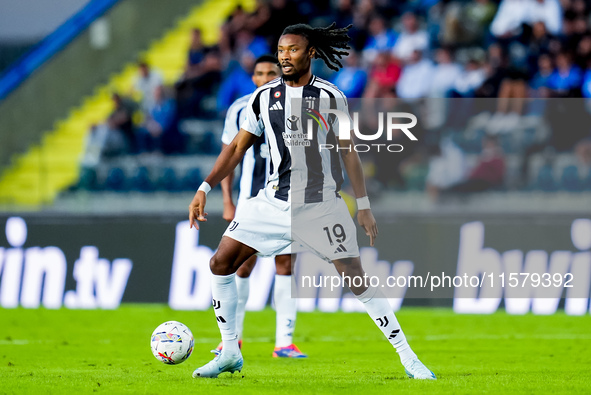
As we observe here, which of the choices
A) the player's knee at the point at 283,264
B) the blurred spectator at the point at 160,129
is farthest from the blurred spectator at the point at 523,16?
the player's knee at the point at 283,264

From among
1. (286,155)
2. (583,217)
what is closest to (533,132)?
(583,217)

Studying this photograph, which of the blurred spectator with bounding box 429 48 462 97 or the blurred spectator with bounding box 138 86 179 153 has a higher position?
the blurred spectator with bounding box 429 48 462 97

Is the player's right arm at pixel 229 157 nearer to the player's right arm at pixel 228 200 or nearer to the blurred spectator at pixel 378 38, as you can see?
the player's right arm at pixel 228 200

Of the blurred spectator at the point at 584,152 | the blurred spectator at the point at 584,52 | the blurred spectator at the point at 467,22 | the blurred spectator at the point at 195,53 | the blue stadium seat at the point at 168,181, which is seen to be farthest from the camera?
the blurred spectator at the point at 195,53

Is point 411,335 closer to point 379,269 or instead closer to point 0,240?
point 379,269

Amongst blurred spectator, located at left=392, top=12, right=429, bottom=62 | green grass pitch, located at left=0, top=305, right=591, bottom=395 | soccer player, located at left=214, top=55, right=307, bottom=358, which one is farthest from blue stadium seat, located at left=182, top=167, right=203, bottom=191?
soccer player, located at left=214, top=55, right=307, bottom=358

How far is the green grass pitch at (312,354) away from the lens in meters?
5.66

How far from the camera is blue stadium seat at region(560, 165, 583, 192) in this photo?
10633 millimetres

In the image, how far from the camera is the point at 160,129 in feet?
40.2

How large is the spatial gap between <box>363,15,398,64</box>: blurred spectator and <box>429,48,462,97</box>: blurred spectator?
995 millimetres

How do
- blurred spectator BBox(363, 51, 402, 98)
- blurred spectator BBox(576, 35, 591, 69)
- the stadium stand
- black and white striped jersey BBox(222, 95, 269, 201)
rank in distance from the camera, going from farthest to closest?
blurred spectator BBox(363, 51, 402, 98)
blurred spectator BBox(576, 35, 591, 69)
the stadium stand
black and white striped jersey BBox(222, 95, 269, 201)

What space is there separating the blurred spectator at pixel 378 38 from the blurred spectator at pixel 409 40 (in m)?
A: 0.18

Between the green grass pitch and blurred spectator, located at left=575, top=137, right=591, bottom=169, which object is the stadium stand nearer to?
blurred spectator, located at left=575, top=137, right=591, bottom=169

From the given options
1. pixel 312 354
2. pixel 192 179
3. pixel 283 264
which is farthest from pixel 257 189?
pixel 192 179
